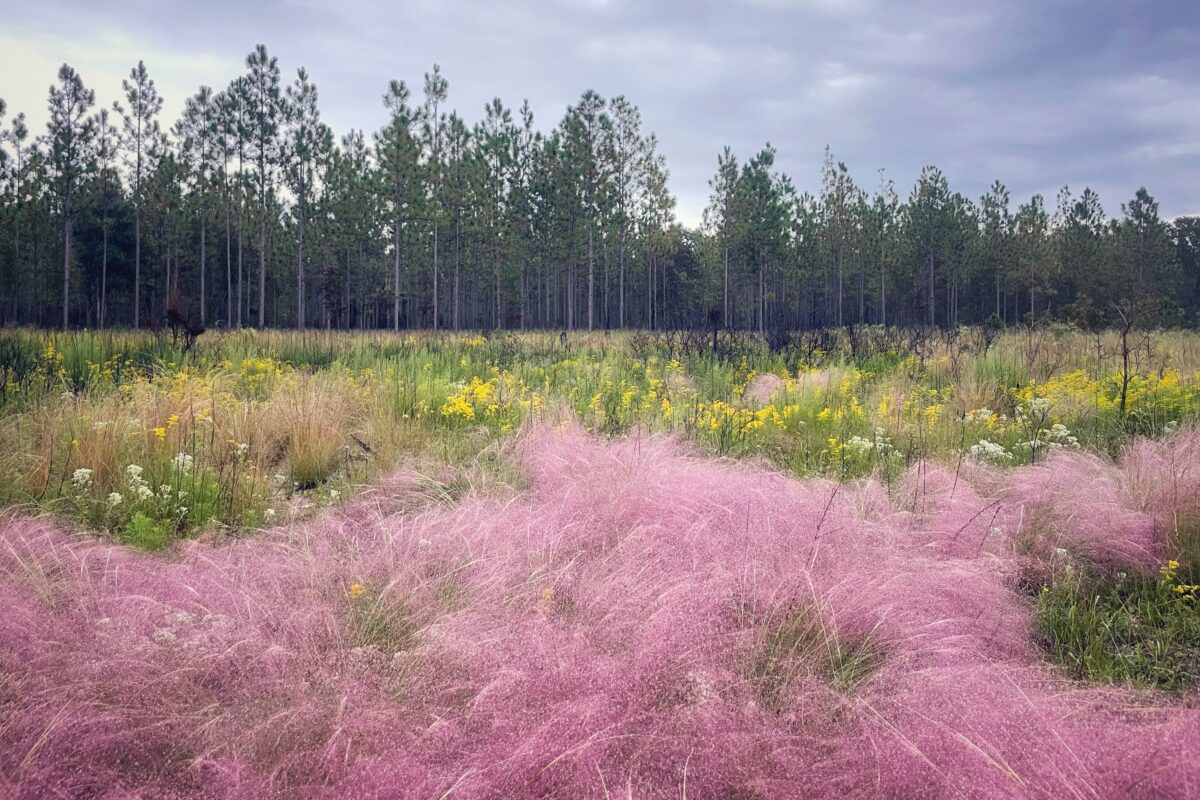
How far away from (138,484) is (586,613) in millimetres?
2638

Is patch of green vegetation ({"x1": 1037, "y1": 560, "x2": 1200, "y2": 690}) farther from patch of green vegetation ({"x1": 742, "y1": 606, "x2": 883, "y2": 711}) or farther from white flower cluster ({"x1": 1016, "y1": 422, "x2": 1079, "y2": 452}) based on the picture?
white flower cluster ({"x1": 1016, "y1": 422, "x2": 1079, "y2": 452})

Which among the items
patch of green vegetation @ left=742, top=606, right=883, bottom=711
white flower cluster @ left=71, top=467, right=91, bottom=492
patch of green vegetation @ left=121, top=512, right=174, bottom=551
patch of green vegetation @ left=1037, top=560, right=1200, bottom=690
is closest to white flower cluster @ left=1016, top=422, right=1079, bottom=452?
patch of green vegetation @ left=1037, top=560, right=1200, bottom=690

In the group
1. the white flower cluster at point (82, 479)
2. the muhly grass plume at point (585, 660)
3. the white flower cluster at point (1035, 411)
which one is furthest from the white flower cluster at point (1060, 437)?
the white flower cluster at point (82, 479)

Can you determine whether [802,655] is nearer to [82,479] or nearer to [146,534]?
[146,534]

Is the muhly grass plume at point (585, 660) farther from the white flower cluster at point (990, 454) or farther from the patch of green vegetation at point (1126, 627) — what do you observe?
the white flower cluster at point (990, 454)

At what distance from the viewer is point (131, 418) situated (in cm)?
458

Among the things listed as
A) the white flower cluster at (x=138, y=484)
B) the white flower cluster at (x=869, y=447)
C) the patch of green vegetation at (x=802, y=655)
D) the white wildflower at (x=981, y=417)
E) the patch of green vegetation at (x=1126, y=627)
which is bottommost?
the patch of green vegetation at (x=1126, y=627)

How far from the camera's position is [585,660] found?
1.83 meters

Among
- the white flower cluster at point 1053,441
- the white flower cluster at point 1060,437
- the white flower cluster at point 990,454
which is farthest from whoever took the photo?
the white flower cluster at point 1060,437

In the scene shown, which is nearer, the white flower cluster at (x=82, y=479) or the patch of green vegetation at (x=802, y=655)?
the patch of green vegetation at (x=802, y=655)

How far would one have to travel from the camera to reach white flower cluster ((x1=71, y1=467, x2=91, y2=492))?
11.2ft

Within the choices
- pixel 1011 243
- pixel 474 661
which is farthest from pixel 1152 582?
pixel 1011 243

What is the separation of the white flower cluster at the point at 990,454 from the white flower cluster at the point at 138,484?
4558 millimetres

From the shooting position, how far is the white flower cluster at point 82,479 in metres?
3.43
